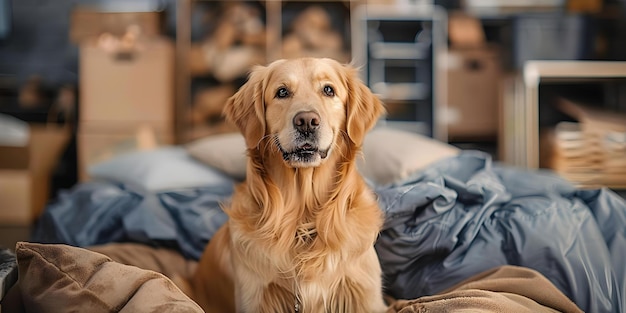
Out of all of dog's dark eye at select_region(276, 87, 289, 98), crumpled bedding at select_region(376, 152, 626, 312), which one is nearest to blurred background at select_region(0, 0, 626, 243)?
crumpled bedding at select_region(376, 152, 626, 312)

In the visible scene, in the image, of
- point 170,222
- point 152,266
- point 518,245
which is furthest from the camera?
point 170,222

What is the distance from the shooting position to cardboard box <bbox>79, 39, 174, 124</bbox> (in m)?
3.97

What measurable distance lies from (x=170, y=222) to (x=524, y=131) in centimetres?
236

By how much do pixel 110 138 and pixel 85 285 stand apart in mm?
2844

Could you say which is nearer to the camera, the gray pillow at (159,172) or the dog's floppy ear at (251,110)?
the dog's floppy ear at (251,110)

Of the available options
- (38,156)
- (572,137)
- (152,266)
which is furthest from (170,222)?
(572,137)

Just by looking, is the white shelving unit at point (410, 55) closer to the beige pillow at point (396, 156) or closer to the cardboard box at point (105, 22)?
the cardboard box at point (105, 22)

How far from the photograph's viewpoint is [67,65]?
14.8 feet

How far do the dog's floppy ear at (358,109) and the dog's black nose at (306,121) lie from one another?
0.14m

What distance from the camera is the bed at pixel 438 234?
4.44 feet

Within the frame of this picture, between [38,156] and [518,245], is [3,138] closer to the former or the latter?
[38,156]

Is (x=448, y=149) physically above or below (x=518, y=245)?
above

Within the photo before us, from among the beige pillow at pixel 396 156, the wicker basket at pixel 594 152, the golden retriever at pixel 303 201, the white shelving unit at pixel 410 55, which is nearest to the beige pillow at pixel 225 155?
the beige pillow at pixel 396 156

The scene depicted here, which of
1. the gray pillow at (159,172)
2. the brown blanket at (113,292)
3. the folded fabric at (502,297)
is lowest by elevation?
the folded fabric at (502,297)
